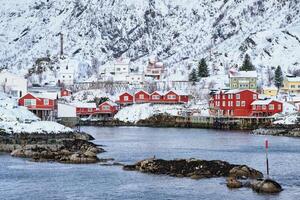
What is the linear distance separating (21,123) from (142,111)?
186ft

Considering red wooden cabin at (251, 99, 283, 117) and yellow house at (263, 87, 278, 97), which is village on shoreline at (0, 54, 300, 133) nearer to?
red wooden cabin at (251, 99, 283, 117)

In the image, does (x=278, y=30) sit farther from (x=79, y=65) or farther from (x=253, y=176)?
(x=253, y=176)

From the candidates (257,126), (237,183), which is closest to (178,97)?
(257,126)

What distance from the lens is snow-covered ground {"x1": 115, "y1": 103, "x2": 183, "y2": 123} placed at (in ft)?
427

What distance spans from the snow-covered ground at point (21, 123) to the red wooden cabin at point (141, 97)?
55.3m

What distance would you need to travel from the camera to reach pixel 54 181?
52.3 m

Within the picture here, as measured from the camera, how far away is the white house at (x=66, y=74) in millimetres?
168875

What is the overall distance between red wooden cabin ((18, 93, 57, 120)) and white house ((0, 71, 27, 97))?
23.5 feet

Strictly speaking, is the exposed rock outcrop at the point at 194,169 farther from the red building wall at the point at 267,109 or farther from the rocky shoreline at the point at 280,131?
the red building wall at the point at 267,109

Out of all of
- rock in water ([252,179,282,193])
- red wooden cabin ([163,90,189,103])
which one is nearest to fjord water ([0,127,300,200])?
rock in water ([252,179,282,193])

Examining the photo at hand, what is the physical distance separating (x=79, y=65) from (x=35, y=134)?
11189 cm

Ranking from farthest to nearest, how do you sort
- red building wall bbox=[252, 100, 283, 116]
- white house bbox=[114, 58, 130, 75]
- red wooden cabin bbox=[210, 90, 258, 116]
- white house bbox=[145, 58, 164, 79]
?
white house bbox=[145, 58, 164, 79]
white house bbox=[114, 58, 130, 75]
red wooden cabin bbox=[210, 90, 258, 116]
red building wall bbox=[252, 100, 283, 116]

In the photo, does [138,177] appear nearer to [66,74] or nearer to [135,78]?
[135,78]

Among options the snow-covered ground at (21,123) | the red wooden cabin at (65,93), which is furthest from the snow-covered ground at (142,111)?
the snow-covered ground at (21,123)
